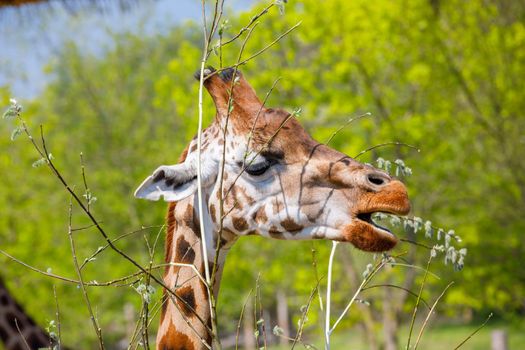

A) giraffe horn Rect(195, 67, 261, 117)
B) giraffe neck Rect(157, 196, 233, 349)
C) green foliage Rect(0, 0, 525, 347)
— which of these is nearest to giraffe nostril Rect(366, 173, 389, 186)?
giraffe horn Rect(195, 67, 261, 117)

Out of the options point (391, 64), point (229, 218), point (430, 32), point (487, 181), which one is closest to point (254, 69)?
point (391, 64)

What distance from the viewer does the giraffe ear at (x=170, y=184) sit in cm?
317

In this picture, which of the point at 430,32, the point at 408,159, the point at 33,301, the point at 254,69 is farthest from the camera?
the point at 33,301

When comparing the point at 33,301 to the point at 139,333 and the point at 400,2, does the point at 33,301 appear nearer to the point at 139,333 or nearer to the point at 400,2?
the point at 400,2

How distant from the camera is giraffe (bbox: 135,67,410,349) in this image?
3.08 m

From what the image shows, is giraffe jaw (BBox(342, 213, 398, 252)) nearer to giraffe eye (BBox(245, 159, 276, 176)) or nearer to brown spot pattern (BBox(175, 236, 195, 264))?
giraffe eye (BBox(245, 159, 276, 176))

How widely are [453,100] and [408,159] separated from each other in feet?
3.52

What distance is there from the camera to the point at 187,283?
341cm

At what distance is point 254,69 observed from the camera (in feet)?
44.4

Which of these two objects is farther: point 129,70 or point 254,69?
point 129,70

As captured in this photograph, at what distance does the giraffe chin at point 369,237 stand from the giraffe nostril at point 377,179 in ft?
0.49

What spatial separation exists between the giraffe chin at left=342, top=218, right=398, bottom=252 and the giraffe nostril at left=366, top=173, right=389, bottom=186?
0.15 meters

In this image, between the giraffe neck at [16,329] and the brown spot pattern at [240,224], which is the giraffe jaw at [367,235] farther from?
the giraffe neck at [16,329]

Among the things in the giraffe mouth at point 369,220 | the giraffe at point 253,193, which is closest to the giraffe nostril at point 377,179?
the giraffe at point 253,193
